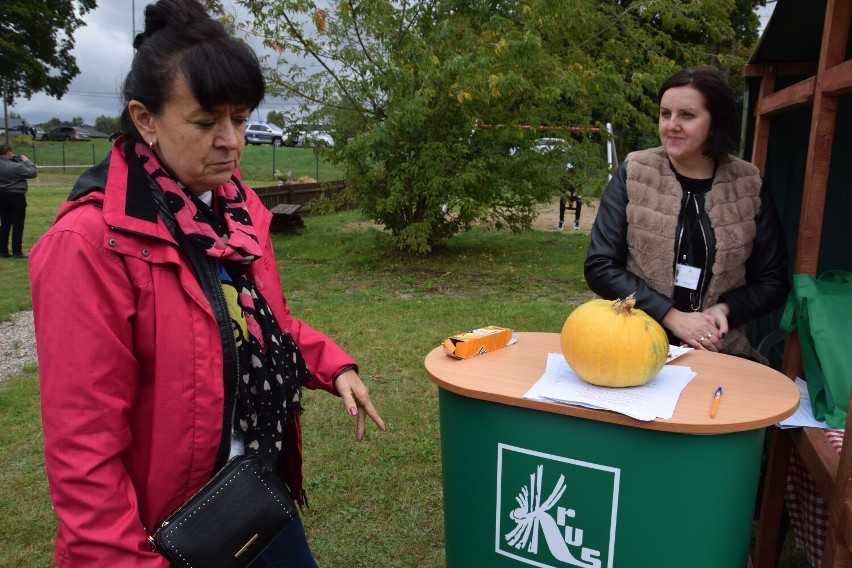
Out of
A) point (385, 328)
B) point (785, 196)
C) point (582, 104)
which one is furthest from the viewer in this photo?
point (582, 104)

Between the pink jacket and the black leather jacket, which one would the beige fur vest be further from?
the pink jacket

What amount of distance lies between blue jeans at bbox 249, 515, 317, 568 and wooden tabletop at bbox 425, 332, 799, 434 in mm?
574

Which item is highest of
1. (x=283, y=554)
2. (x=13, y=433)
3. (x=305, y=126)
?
(x=305, y=126)

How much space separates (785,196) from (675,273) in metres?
1.31

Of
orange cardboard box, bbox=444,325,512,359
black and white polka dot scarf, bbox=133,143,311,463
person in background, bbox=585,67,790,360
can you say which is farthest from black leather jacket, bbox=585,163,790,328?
black and white polka dot scarf, bbox=133,143,311,463

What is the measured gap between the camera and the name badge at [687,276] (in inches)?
96.7

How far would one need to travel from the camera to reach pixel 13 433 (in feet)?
13.5

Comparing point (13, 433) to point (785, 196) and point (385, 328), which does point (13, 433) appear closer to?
point (385, 328)

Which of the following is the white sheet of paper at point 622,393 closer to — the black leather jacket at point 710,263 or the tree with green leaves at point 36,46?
the black leather jacket at point 710,263

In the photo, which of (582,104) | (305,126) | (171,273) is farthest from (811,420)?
(305,126)

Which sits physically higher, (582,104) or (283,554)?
(582,104)

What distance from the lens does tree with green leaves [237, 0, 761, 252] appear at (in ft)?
26.1

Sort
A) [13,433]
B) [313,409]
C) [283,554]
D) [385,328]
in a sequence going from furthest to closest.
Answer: [385,328] → [313,409] → [13,433] → [283,554]

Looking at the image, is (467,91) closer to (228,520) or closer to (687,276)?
(687,276)
